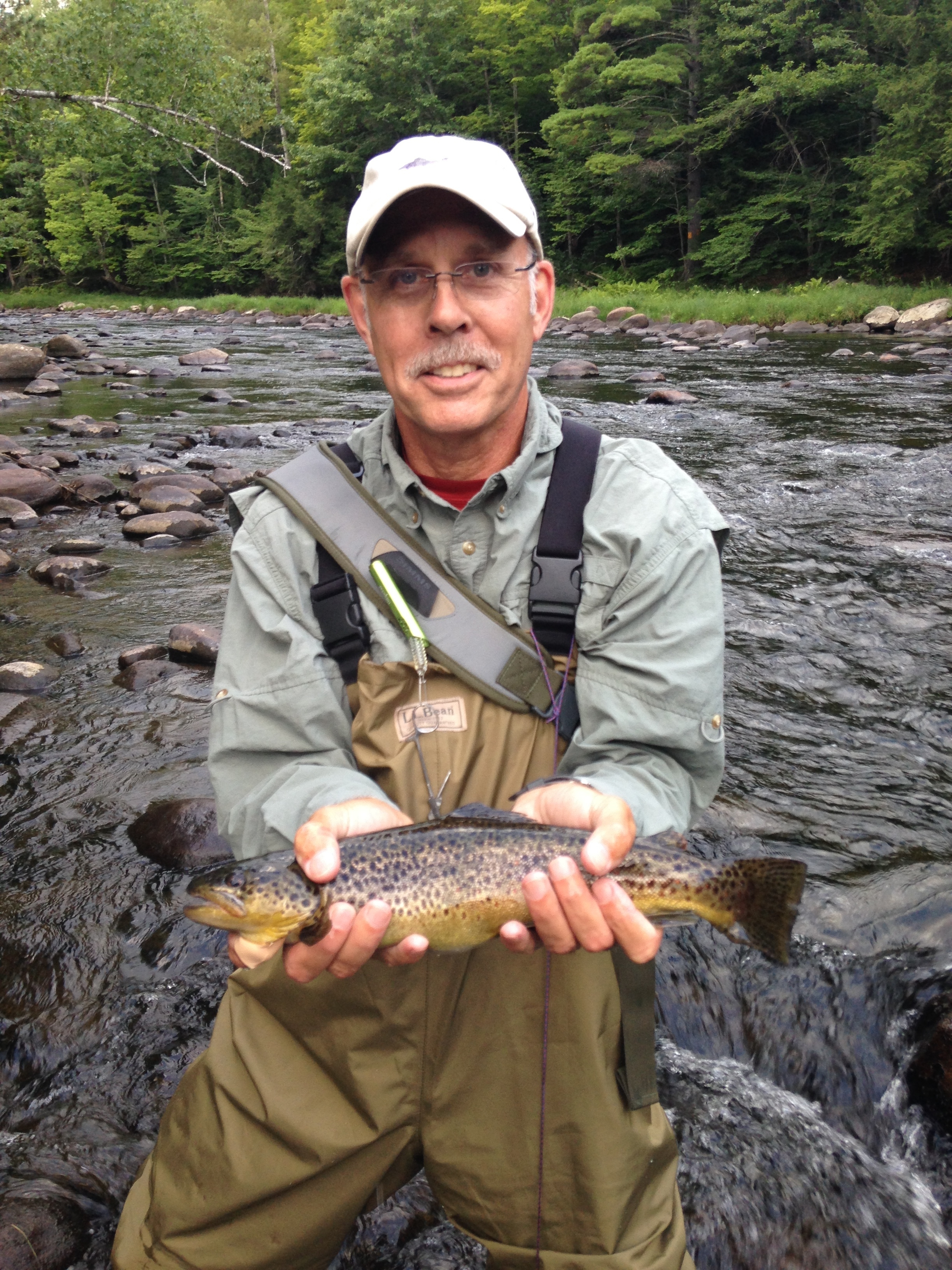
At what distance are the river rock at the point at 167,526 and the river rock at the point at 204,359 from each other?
14542mm

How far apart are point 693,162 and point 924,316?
681 inches

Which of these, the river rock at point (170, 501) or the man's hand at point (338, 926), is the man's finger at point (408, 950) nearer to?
the man's hand at point (338, 926)

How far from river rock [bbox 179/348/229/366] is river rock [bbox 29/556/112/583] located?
1570cm

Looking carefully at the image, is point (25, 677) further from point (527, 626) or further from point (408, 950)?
point (408, 950)

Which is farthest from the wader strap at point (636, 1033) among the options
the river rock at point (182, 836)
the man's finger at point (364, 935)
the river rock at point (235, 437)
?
the river rock at point (235, 437)

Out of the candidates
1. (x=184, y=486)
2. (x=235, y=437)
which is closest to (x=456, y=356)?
(x=184, y=486)

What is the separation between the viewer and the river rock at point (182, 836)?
163 inches

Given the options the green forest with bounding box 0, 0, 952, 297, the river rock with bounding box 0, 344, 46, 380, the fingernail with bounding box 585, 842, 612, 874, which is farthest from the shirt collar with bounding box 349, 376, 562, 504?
the river rock with bounding box 0, 344, 46, 380

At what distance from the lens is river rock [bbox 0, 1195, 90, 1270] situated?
2.52 meters

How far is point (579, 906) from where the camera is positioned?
1.96 meters

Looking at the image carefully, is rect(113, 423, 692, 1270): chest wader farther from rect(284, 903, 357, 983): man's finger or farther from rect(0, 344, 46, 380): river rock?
rect(0, 344, 46, 380): river rock

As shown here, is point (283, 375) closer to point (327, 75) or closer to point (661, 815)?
point (661, 815)

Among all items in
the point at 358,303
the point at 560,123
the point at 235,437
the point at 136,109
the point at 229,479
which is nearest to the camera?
the point at 358,303

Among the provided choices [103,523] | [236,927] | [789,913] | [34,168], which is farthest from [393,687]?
[34,168]
